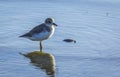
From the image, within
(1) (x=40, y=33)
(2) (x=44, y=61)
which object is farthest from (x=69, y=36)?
(2) (x=44, y=61)

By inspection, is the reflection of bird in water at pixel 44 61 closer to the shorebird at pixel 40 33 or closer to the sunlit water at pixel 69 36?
the sunlit water at pixel 69 36

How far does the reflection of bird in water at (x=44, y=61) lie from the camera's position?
1210 centimetres

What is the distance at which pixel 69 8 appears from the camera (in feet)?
64.9

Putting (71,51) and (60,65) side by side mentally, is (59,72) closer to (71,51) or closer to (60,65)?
(60,65)

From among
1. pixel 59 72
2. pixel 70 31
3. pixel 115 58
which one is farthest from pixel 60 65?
pixel 70 31

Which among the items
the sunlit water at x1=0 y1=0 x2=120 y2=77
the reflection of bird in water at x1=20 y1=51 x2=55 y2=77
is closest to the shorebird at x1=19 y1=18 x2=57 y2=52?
the sunlit water at x1=0 y1=0 x2=120 y2=77

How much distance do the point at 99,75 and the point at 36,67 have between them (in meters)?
1.83

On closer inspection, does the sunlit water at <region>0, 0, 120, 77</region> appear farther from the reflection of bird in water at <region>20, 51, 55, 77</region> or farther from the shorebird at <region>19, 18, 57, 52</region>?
the shorebird at <region>19, 18, 57, 52</region>

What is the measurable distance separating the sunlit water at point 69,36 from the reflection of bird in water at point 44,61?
0.55 feet

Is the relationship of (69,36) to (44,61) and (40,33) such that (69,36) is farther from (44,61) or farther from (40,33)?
(44,61)

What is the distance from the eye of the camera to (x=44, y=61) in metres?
13.1

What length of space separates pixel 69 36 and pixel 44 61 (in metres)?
2.64

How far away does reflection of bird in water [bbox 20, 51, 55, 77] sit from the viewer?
12102 mm

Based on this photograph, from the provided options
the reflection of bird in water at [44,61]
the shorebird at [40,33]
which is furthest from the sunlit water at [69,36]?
the shorebird at [40,33]
